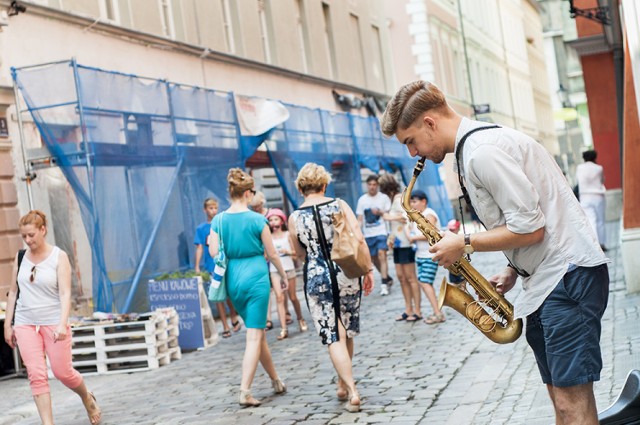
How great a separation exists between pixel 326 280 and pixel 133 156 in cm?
700

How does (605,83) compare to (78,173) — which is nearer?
(78,173)

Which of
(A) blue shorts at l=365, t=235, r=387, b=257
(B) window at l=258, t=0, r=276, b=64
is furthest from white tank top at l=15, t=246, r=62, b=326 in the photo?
(B) window at l=258, t=0, r=276, b=64

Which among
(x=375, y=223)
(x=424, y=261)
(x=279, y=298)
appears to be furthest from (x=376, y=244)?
(x=424, y=261)

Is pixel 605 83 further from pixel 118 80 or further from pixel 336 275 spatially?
pixel 336 275

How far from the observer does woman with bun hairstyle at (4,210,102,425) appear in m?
8.41

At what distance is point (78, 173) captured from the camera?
45.2 ft

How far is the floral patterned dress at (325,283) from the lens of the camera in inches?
332

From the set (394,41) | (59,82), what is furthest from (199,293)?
(394,41)

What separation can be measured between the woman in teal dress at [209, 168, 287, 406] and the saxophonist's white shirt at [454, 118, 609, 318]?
484 cm

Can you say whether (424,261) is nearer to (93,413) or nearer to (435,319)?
(435,319)

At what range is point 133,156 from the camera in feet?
48.9

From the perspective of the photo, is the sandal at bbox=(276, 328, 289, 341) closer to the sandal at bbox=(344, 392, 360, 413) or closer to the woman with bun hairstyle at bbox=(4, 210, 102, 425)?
the woman with bun hairstyle at bbox=(4, 210, 102, 425)

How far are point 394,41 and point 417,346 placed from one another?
35.8 meters

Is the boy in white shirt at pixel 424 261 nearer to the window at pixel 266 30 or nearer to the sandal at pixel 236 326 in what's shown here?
the sandal at pixel 236 326
